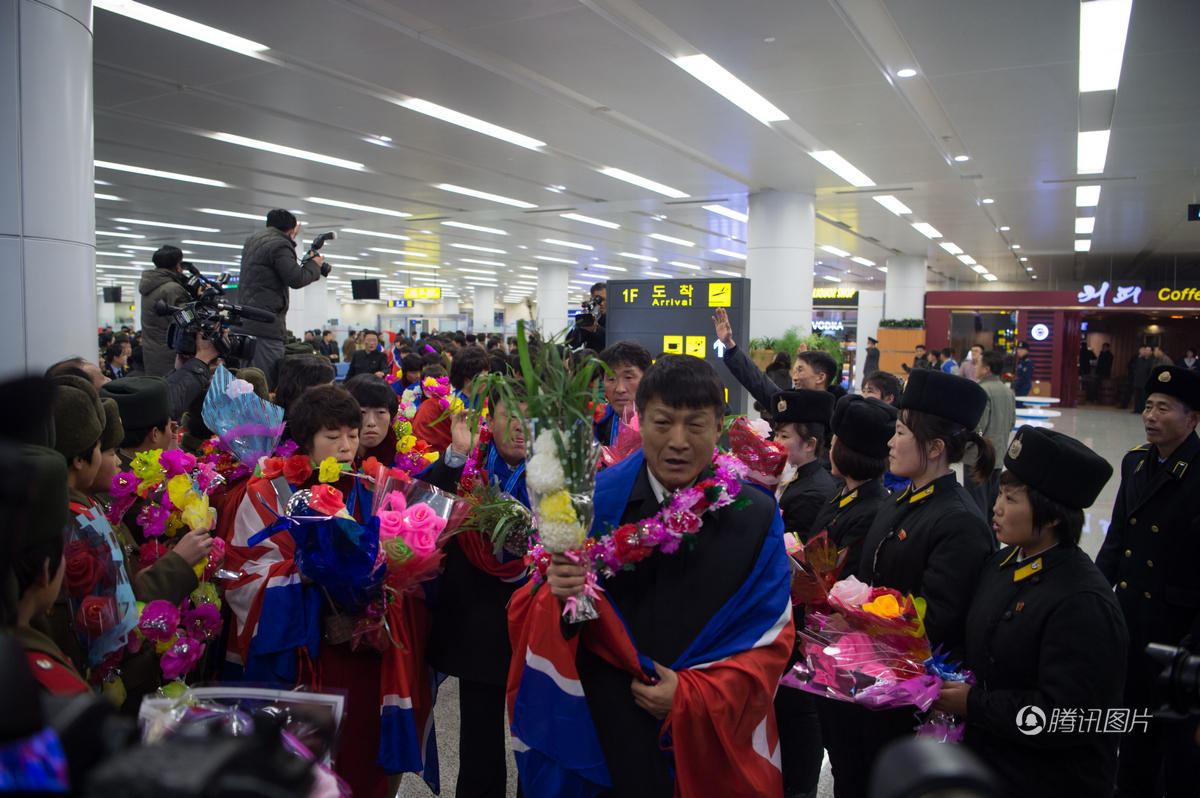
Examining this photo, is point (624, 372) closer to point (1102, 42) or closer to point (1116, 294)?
point (1102, 42)

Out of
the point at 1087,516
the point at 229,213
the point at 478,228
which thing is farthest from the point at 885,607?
the point at 478,228

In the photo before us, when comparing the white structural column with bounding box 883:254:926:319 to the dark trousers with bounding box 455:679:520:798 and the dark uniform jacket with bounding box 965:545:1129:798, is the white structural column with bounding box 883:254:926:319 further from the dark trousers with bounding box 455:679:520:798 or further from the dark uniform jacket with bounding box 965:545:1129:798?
the dark trousers with bounding box 455:679:520:798

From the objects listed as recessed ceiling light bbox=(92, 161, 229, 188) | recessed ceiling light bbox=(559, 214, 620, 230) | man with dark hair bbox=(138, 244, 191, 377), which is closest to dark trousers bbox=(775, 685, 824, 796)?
man with dark hair bbox=(138, 244, 191, 377)

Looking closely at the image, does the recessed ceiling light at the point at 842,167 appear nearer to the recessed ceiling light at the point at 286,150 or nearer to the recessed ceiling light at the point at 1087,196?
the recessed ceiling light at the point at 1087,196

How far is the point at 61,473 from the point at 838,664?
6.36 ft

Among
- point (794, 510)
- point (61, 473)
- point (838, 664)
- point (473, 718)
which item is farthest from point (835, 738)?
point (61, 473)

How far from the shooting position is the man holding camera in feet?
17.5

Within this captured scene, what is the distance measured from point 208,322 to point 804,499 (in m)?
3.55

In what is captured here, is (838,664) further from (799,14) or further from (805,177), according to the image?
(805,177)

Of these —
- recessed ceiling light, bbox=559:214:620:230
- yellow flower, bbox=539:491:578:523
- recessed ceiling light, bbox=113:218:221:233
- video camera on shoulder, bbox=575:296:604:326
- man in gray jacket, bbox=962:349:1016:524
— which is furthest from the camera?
recessed ceiling light, bbox=113:218:221:233

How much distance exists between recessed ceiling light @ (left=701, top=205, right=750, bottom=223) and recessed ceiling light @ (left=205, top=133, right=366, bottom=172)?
6754 mm

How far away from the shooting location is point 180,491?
2426 millimetres

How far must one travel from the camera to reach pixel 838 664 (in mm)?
2143

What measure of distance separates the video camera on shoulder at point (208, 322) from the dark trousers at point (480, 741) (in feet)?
9.67
